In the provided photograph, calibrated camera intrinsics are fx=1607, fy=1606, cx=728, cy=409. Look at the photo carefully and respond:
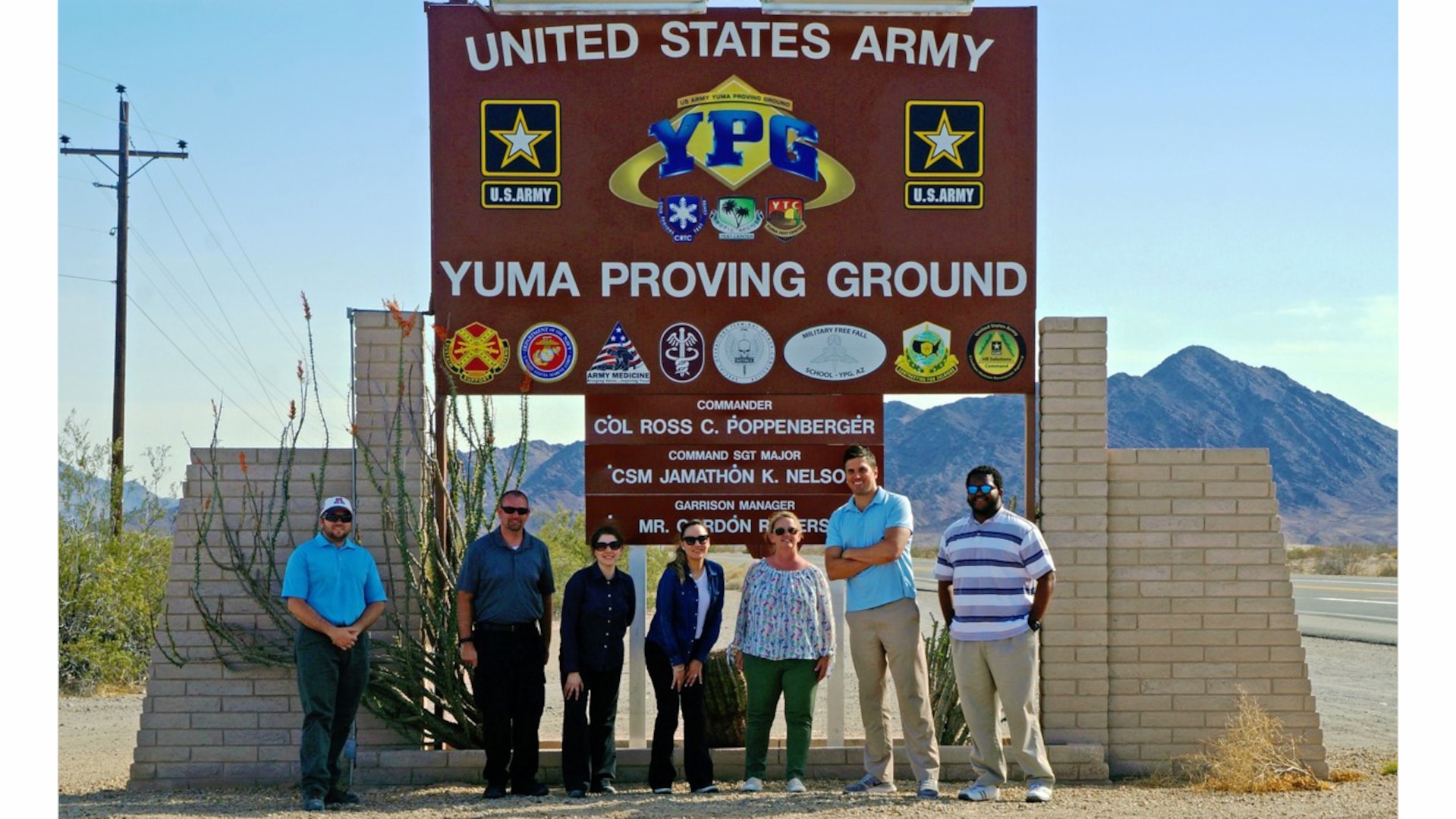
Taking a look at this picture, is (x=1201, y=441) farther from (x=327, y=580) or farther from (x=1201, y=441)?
(x=327, y=580)

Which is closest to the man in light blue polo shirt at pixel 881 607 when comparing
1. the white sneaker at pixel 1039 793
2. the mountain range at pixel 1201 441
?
the white sneaker at pixel 1039 793

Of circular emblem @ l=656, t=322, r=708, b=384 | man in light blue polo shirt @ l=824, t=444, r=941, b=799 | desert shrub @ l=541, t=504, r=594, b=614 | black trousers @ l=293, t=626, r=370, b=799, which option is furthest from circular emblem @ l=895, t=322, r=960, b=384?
desert shrub @ l=541, t=504, r=594, b=614

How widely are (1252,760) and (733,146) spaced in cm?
536

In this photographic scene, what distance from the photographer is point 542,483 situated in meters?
133

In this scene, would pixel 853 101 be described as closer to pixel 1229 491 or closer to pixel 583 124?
pixel 583 124

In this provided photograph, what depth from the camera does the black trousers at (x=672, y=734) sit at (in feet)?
32.8

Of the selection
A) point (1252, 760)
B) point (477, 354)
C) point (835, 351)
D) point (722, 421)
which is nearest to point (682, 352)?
point (722, 421)

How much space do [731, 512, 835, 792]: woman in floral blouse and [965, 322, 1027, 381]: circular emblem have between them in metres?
1.95

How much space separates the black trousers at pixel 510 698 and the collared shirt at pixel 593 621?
236 millimetres

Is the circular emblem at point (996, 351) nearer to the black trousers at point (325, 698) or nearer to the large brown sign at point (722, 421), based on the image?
the large brown sign at point (722, 421)

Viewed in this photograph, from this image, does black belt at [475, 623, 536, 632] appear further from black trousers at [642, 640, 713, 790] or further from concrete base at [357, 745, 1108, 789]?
concrete base at [357, 745, 1108, 789]

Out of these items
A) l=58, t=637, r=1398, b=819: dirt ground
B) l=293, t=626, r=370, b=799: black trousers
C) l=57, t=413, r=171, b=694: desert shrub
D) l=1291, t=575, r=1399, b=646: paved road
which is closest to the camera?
l=58, t=637, r=1398, b=819: dirt ground

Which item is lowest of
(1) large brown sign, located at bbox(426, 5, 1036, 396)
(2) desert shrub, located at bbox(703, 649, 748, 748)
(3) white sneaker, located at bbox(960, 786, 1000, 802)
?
(3) white sneaker, located at bbox(960, 786, 1000, 802)

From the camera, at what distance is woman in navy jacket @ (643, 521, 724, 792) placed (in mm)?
9906
